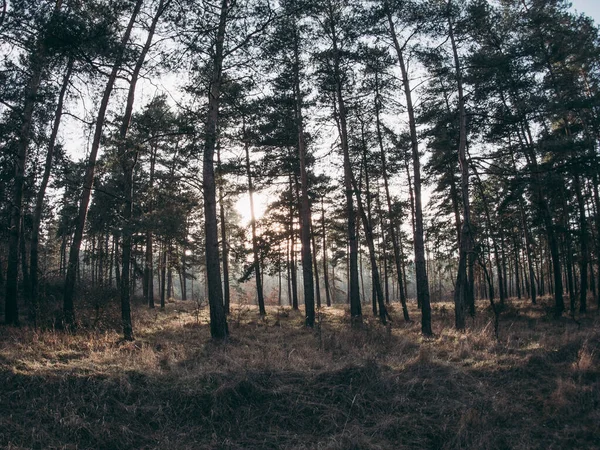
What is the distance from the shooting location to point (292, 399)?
212 inches

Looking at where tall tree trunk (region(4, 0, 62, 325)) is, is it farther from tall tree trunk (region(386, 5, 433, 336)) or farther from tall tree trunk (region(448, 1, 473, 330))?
tall tree trunk (region(448, 1, 473, 330))

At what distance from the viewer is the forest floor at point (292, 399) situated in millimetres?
4512

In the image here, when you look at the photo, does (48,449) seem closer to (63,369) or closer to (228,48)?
(63,369)

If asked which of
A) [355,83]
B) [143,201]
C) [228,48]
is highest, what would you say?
[355,83]

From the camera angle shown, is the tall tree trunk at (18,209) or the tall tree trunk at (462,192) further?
the tall tree trunk at (462,192)

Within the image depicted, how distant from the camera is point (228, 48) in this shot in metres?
9.75

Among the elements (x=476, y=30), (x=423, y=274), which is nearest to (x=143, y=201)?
(x=423, y=274)

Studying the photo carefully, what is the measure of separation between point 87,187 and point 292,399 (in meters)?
8.58

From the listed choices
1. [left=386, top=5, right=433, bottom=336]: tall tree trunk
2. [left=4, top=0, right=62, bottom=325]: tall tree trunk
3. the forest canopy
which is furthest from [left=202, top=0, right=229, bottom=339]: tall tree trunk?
[left=386, top=5, right=433, bottom=336]: tall tree trunk

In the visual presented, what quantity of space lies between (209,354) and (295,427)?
342 cm

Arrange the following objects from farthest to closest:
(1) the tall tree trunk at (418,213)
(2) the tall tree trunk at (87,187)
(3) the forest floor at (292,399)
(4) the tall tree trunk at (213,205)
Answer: (1) the tall tree trunk at (418,213) → (2) the tall tree trunk at (87,187) → (4) the tall tree trunk at (213,205) → (3) the forest floor at (292,399)

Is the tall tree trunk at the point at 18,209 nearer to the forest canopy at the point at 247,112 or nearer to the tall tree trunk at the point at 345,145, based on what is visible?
the forest canopy at the point at 247,112

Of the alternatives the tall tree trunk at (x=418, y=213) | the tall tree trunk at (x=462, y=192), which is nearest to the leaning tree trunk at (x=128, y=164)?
the tall tree trunk at (x=418, y=213)

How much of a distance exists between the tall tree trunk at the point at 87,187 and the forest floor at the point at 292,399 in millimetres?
2541
